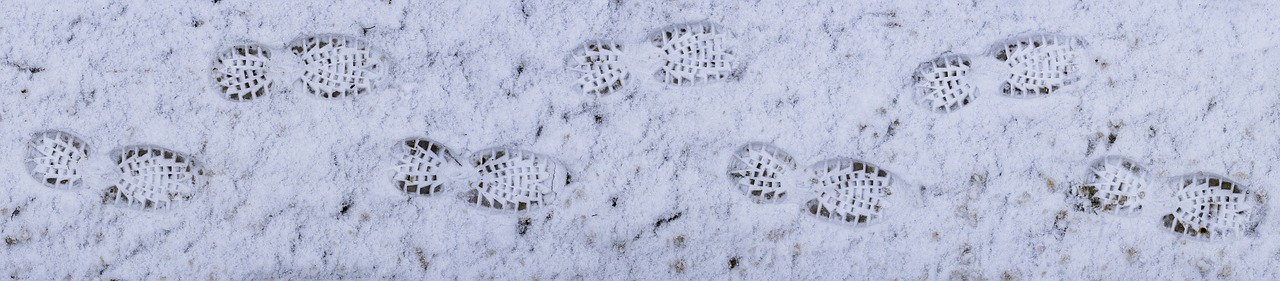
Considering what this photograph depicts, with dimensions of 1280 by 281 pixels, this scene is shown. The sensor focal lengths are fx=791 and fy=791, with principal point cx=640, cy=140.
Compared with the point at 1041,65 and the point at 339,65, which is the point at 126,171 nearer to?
the point at 339,65

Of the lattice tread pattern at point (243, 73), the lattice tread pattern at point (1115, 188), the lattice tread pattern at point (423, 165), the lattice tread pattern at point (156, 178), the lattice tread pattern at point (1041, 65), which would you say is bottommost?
the lattice tread pattern at point (156, 178)

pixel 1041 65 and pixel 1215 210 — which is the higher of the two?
pixel 1041 65

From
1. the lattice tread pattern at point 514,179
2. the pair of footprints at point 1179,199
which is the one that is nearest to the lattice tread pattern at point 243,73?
the lattice tread pattern at point 514,179

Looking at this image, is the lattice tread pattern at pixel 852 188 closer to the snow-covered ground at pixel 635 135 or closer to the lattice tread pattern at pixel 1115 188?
the snow-covered ground at pixel 635 135

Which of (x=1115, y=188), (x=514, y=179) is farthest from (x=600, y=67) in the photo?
(x=1115, y=188)

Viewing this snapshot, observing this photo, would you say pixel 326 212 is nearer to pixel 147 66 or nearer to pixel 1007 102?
pixel 147 66

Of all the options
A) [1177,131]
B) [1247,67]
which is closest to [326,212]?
[1177,131]

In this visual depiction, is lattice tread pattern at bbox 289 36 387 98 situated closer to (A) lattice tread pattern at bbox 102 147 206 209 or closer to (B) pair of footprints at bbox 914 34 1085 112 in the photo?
(A) lattice tread pattern at bbox 102 147 206 209
